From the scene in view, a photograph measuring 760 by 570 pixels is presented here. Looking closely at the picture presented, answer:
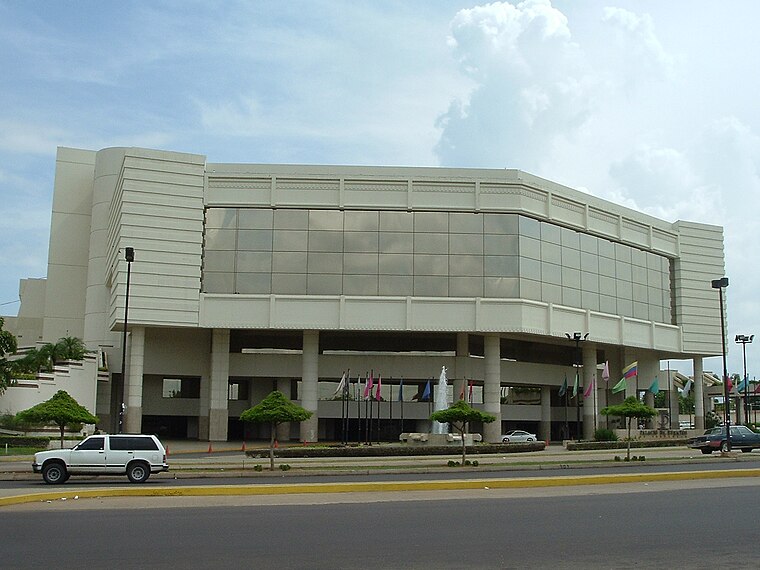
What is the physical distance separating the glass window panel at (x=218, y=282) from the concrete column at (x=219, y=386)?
3986mm

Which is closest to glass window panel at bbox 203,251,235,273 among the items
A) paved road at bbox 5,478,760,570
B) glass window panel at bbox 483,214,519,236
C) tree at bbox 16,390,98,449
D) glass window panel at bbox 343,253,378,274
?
glass window panel at bbox 343,253,378,274

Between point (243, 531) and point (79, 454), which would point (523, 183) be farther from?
point (243, 531)

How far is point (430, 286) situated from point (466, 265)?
10.4 ft

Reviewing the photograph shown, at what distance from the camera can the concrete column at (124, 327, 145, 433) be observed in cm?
6206

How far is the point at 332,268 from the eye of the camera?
64062 millimetres

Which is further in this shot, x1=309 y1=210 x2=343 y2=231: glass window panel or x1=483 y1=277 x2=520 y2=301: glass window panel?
x1=309 y1=210 x2=343 y2=231: glass window panel

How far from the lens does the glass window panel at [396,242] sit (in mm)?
64562

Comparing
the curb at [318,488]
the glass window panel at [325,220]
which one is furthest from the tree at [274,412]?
the glass window panel at [325,220]

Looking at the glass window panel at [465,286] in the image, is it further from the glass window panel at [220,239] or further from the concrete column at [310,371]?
the glass window panel at [220,239]

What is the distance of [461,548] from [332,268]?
5019 cm

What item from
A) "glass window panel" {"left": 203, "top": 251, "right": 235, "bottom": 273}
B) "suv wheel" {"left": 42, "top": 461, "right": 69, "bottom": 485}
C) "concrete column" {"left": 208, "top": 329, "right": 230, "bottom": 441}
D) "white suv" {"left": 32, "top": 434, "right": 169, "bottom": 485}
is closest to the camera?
"suv wheel" {"left": 42, "top": 461, "right": 69, "bottom": 485}

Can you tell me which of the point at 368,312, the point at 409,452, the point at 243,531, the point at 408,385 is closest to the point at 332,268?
the point at 368,312

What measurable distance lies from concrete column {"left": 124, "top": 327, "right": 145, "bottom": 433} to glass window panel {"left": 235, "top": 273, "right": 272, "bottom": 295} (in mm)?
8040

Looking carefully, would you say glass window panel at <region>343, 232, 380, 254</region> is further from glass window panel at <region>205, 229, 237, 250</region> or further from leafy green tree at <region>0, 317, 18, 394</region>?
leafy green tree at <region>0, 317, 18, 394</region>
